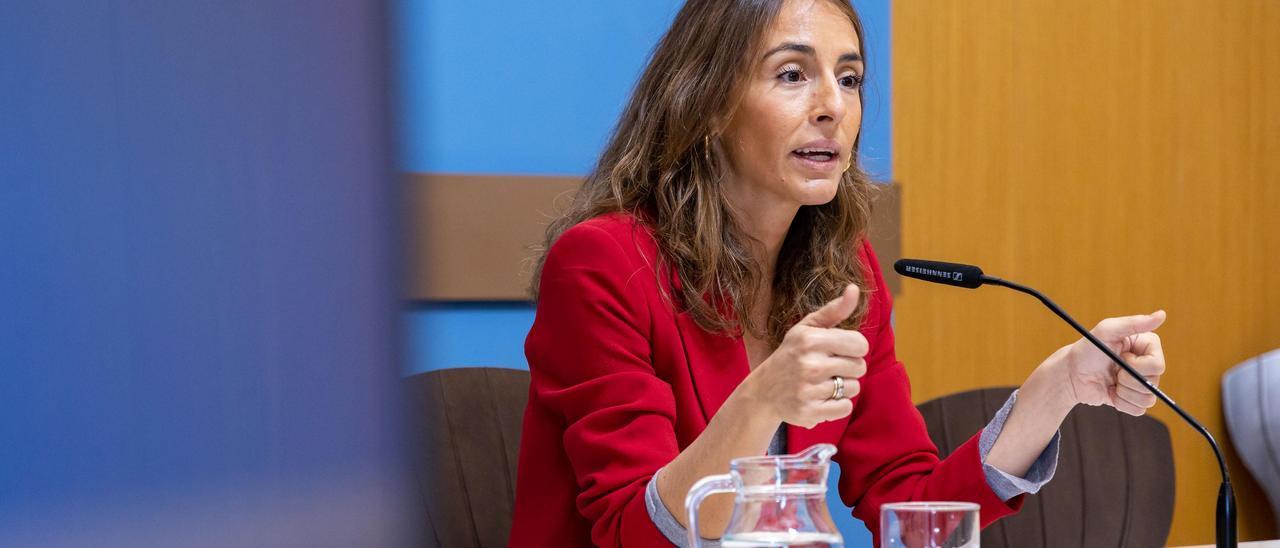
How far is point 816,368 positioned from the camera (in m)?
0.95

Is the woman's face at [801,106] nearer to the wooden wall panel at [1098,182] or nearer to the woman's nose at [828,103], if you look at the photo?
the woman's nose at [828,103]

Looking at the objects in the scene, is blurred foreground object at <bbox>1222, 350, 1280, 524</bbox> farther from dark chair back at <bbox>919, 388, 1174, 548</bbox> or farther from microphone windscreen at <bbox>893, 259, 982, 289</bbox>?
microphone windscreen at <bbox>893, 259, 982, 289</bbox>

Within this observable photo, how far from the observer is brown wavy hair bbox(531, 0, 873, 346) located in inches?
56.2

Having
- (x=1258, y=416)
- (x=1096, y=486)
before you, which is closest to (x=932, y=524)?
(x=1096, y=486)

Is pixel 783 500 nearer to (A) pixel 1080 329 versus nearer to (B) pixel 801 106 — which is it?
(A) pixel 1080 329

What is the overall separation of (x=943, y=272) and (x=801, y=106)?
44 cm

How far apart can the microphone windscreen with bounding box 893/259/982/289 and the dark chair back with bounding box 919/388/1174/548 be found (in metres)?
0.92

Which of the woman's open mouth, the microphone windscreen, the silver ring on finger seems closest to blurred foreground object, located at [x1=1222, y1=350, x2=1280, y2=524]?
the woman's open mouth

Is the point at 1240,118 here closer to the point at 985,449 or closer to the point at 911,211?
the point at 911,211

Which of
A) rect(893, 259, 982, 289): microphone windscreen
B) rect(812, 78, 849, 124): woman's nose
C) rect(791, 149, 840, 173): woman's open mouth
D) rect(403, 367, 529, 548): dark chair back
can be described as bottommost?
rect(403, 367, 529, 548): dark chair back

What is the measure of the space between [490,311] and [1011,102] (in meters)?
1.25

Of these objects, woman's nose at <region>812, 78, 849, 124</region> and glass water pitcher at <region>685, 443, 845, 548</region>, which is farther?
woman's nose at <region>812, 78, 849, 124</region>

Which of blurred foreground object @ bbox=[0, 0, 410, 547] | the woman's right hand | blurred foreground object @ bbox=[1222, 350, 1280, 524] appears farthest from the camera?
blurred foreground object @ bbox=[1222, 350, 1280, 524]

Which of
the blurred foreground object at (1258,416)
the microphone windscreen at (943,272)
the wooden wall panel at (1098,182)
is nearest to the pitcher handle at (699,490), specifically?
the microphone windscreen at (943,272)
